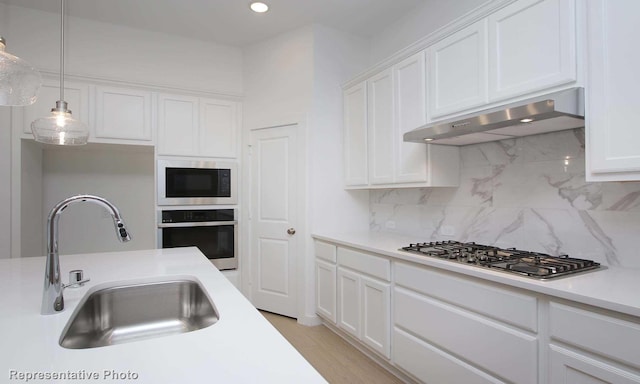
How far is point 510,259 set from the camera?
181 cm

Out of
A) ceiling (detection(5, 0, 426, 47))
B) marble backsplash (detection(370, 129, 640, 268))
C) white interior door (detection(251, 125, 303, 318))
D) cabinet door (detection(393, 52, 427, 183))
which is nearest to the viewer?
marble backsplash (detection(370, 129, 640, 268))

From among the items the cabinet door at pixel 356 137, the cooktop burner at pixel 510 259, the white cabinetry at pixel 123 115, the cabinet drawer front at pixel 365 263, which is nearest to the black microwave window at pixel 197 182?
the white cabinetry at pixel 123 115

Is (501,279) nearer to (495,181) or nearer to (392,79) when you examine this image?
(495,181)

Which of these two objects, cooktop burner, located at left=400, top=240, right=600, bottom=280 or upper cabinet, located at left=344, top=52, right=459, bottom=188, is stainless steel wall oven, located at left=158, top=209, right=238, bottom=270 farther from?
cooktop burner, located at left=400, top=240, right=600, bottom=280

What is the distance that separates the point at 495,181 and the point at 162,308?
2.13m

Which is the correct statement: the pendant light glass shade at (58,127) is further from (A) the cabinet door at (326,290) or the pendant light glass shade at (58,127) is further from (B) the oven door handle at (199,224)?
(A) the cabinet door at (326,290)

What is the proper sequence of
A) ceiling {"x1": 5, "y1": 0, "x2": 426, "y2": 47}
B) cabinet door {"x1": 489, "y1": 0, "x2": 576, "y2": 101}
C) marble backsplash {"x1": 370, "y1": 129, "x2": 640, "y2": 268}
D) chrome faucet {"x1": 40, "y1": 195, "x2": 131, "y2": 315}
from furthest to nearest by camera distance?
1. ceiling {"x1": 5, "y1": 0, "x2": 426, "y2": 47}
2. marble backsplash {"x1": 370, "y1": 129, "x2": 640, "y2": 268}
3. cabinet door {"x1": 489, "y1": 0, "x2": 576, "y2": 101}
4. chrome faucet {"x1": 40, "y1": 195, "x2": 131, "y2": 315}

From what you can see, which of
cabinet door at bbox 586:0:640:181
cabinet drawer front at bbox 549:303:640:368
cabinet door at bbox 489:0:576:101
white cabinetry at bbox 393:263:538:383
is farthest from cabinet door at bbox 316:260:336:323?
cabinet door at bbox 586:0:640:181

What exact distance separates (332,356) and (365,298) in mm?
552

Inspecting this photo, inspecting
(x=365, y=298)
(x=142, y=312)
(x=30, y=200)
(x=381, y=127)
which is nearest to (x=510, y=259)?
(x=365, y=298)

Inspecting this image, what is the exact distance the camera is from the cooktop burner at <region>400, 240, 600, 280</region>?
1501 millimetres

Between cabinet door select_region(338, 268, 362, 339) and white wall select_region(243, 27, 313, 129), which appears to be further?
white wall select_region(243, 27, 313, 129)

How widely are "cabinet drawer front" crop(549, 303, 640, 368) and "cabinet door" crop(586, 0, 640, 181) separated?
60 centimetres

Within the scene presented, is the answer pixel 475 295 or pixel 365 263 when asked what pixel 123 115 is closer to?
pixel 365 263
